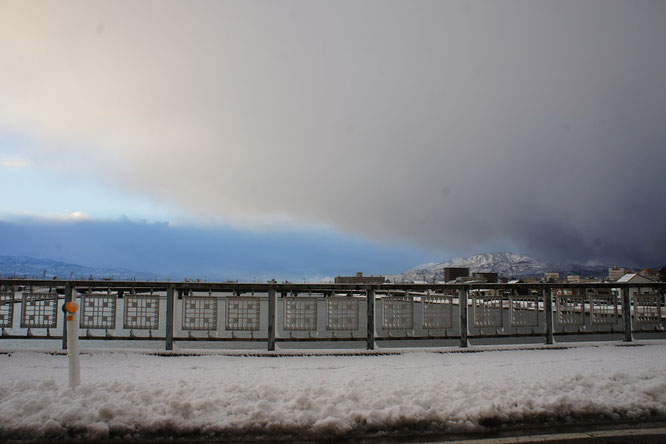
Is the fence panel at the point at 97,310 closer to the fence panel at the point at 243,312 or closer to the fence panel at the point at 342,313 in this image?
the fence panel at the point at 243,312

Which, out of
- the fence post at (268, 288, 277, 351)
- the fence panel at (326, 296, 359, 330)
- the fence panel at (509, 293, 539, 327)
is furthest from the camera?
the fence panel at (509, 293, 539, 327)

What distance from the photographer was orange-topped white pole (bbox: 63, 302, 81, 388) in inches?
224

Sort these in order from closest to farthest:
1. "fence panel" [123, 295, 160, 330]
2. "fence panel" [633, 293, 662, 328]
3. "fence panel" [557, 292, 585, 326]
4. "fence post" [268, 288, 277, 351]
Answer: "fence post" [268, 288, 277, 351] → "fence panel" [123, 295, 160, 330] → "fence panel" [557, 292, 585, 326] → "fence panel" [633, 293, 662, 328]

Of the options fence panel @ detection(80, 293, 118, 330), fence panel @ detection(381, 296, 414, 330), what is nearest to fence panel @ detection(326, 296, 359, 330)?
fence panel @ detection(381, 296, 414, 330)

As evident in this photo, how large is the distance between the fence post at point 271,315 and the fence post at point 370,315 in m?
2.00

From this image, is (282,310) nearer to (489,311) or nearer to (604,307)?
(489,311)

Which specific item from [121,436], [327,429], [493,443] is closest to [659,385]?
[493,443]

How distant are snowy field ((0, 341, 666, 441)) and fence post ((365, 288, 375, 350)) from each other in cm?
192

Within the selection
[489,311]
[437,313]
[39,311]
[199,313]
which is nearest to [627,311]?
[489,311]

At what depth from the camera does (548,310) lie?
10773 mm

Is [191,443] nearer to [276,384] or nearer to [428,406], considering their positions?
[276,384]

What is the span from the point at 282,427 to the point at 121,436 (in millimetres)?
1662

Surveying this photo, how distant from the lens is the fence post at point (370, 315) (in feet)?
31.0

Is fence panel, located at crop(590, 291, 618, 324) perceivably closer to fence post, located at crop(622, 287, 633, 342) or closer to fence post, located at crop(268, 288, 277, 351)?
fence post, located at crop(622, 287, 633, 342)
